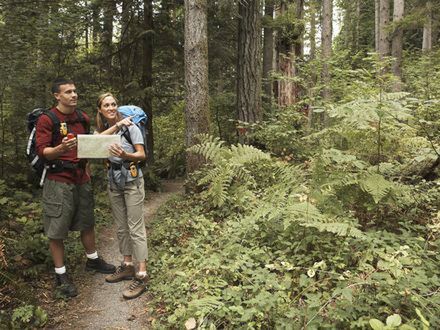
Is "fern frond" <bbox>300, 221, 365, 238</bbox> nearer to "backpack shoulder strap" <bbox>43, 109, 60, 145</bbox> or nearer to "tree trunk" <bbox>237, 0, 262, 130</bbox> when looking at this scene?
"backpack shoulder strap" <bbox>43, 109, 60, 145</bbox>

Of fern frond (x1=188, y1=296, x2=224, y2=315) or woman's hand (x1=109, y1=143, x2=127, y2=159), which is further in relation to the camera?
woman's hand (x1=109, y1=143, x2=127, y2=159)

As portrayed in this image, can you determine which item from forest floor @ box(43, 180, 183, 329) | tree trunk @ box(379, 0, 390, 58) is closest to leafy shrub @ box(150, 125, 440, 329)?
forest floor @ box(43, 180, 183, 329)

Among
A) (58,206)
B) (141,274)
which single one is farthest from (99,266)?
(58,206)

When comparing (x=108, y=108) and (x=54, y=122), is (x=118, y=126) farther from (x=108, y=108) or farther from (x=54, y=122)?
(x=54, y=122)

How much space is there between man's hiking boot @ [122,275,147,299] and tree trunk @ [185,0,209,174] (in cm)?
307

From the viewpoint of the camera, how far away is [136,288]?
4.89m

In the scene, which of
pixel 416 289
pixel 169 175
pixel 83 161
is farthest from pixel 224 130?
pixel 416 289

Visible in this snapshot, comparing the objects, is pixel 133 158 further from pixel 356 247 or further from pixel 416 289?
pixel 416 289

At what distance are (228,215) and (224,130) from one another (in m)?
6.38

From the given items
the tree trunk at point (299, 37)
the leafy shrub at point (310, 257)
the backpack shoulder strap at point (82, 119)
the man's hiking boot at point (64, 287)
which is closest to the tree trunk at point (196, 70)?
the leafy shrub at point (310, 257)

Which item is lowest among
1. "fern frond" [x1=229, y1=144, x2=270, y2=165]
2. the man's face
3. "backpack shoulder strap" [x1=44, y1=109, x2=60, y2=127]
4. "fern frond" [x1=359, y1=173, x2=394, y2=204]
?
"fern frond" [x1=359, y1=173, x2=394, y2=204]

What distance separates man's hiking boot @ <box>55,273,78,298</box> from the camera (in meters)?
4.92

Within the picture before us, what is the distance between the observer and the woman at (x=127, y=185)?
4.85m

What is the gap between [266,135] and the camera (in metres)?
8.78
